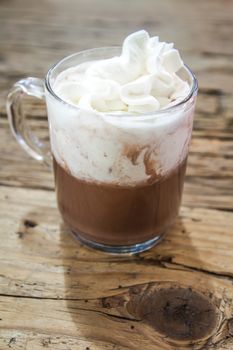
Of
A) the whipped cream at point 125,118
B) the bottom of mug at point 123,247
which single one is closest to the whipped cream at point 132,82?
the whipped cream at point 125,118

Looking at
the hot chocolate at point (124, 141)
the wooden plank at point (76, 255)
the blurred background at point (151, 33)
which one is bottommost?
the wooden plank at point (76, 255)

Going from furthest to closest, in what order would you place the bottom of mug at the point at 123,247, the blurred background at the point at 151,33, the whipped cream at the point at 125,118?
1. the blurred background at the point at 151,33
2. the bottom of mug at the point at 123,247
3. the whipped cream at the point at 125,118

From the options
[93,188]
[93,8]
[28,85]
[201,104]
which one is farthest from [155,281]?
[93,8]

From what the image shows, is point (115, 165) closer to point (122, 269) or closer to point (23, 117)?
point (122, 269)

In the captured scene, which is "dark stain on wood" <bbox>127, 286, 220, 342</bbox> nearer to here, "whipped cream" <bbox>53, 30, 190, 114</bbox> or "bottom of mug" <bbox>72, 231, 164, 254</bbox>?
"bottom of mug" <bbox>72, 231, 164, 254</bbox>

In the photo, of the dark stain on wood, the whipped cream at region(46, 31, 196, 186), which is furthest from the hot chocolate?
the dark stain on wood

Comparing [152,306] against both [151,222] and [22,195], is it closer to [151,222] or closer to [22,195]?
[151,222]

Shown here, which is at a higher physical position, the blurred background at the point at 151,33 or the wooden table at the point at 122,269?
the blurred background at the point at 151,33

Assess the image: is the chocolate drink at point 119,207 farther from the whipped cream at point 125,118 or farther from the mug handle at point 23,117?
the mug handle at point 23,117
